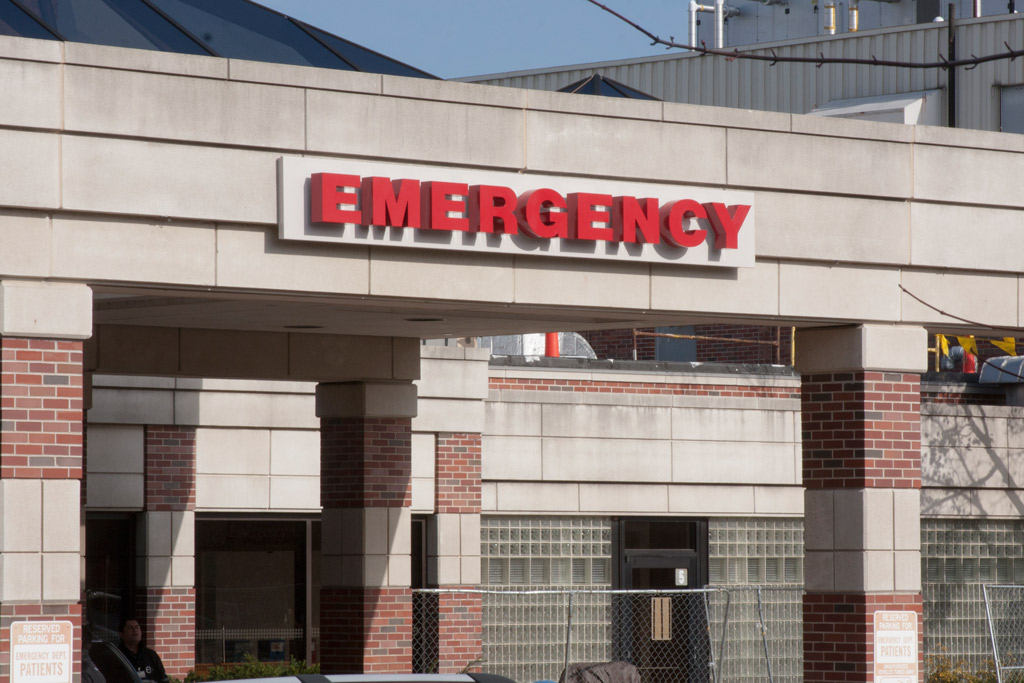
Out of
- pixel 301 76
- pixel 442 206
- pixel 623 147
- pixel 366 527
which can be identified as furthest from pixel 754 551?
pixel 301 76

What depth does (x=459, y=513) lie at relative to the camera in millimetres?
21312

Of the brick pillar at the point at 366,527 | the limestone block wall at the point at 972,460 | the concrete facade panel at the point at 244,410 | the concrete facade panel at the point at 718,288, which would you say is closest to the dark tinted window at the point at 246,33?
the concrete facade panel at the point at 718,288

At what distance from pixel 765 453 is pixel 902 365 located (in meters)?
8.82

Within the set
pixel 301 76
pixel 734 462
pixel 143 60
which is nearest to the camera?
pixel 143 60

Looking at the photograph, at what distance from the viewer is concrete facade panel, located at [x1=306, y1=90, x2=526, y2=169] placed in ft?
40.4

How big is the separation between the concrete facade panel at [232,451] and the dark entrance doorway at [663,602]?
505 cm

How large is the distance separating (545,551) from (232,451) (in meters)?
4.39

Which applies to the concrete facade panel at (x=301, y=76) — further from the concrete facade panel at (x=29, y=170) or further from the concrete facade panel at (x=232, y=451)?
the concrete facade panel at (x=232, y=451)

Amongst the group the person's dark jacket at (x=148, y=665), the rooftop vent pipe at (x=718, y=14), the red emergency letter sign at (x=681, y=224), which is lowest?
the person's dark jacket at (x=148, y=665)

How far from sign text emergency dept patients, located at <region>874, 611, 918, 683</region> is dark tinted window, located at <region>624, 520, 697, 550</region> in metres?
8.57

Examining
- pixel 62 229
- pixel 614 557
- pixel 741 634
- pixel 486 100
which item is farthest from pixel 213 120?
pixel 741 634

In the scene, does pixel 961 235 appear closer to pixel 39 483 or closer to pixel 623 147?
pixel 623 147

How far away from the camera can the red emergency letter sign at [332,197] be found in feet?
39.4

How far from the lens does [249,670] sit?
64.6 feet
